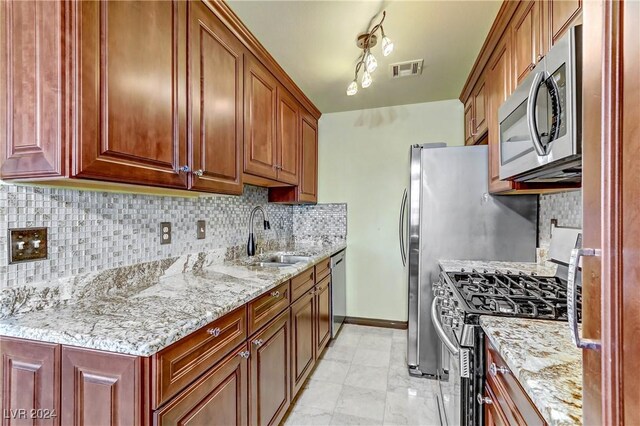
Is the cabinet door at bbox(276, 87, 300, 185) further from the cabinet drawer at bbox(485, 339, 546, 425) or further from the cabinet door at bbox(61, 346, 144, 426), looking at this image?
the cabinet drawer at bbox(485, 339, 546, 425)

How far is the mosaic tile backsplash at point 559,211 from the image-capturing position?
5.41ft

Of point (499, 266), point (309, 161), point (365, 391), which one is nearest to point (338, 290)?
point (365, 391)

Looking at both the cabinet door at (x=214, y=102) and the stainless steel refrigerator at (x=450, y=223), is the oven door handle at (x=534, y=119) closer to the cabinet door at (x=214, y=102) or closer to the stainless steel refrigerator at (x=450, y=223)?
the stainless steel refrigerator at (x=450, y=223)

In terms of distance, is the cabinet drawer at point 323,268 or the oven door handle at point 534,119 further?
the cabinet drawer at point 323,268

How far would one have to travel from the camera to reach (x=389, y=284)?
314 centimetres

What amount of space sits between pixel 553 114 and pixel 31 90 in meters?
1.67

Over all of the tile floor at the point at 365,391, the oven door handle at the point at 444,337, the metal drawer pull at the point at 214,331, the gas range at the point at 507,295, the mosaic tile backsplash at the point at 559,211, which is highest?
the mosaic tile backsplash at the point at 559,211

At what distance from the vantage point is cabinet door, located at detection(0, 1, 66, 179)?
86 centimetres

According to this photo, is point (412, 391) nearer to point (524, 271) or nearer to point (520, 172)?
point (524, 271)

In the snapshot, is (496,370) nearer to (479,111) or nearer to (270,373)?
(270,373)

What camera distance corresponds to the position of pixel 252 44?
1.84 m

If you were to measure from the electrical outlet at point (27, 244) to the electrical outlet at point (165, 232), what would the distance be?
0.52m

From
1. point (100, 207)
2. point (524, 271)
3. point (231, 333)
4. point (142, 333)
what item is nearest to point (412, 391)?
point (524, 271)

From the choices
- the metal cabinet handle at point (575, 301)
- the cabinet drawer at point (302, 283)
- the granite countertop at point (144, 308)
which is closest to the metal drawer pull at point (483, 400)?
the metal cabinet handle at point (575, 301)
